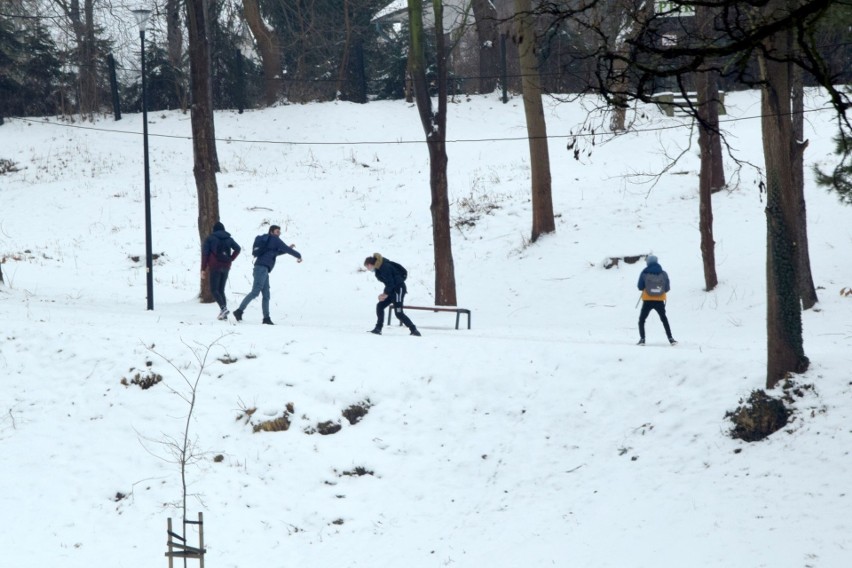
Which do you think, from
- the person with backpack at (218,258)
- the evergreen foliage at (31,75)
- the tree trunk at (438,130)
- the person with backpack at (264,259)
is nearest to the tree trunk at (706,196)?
the tree trunk at (438,130)

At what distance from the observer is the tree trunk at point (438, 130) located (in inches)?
659

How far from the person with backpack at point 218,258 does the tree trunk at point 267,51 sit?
62.7ft

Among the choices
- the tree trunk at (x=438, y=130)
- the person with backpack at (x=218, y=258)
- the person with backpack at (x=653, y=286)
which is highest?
the tree trunk at (x=438, y=130)

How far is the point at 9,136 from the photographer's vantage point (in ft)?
102

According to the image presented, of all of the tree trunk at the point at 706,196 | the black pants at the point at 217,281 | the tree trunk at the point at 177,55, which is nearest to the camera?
the black pants at the point at 217,281

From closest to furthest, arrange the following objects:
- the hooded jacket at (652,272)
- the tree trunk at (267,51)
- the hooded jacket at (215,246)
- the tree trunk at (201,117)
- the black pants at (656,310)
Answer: the hooded jacket at (652,272)
the black pants at (656,310)
the hooded jacket at (215,246)
the tree trunk at (201,117)
the tree trunk at (267,51)

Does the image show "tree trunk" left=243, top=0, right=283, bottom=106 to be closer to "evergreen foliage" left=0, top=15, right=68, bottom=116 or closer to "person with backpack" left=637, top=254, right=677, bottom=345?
"evergreen foliage" left=0, top=15, right=68, bottom=116

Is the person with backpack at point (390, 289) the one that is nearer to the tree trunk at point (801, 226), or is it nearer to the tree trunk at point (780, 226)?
the tree trunk at point (780, 226)

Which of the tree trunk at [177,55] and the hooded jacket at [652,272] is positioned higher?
the tree trunk at [177,55]

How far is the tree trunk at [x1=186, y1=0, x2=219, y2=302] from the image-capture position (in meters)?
17.6

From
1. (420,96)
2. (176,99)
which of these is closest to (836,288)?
(420,96)

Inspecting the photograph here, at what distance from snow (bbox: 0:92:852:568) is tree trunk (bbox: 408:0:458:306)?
2.74ft

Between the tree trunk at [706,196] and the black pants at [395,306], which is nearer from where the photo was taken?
the black pants at [395,306]

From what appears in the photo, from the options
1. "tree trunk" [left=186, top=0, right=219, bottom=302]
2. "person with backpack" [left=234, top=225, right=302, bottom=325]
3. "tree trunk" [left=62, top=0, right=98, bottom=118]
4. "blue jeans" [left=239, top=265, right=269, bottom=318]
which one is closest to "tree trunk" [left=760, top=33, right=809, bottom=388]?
"person with backpack" [left=234, top=225, right=302, bottom=325]
